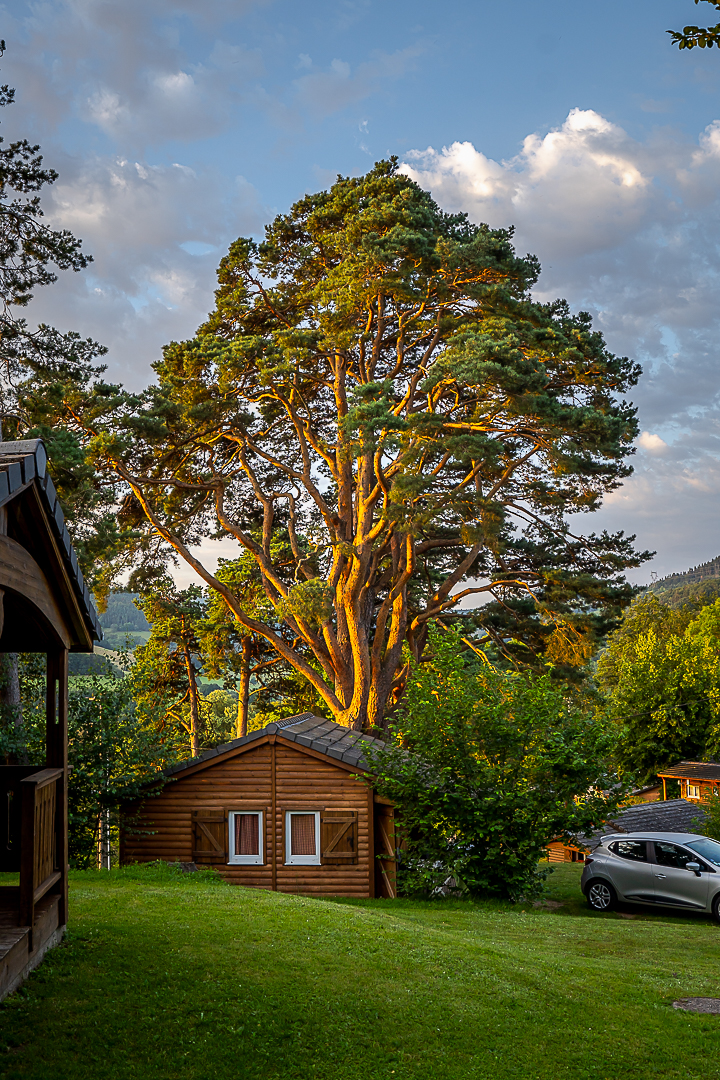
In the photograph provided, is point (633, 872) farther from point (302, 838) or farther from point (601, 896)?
point (302, 838)

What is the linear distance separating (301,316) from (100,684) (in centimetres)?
1353

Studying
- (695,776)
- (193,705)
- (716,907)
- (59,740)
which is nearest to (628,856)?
(716,907)

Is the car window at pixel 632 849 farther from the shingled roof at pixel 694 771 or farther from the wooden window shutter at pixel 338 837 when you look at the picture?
the shingled roof at pixel 694 771

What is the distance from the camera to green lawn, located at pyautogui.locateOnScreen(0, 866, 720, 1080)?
19.6 ft

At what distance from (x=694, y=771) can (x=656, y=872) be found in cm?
2033

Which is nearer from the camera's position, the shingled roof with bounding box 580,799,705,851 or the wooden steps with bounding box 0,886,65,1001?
the wooden steps with bounding box 0,886,65,1001

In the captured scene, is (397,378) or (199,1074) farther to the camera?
(397,378)

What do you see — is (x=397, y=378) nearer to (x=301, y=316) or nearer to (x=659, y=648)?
(x=301, y=316)

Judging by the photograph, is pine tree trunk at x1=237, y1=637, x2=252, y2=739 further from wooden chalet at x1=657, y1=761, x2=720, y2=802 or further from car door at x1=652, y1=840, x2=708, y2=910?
car door at x1=652, y1=840, x2=708, y2=910

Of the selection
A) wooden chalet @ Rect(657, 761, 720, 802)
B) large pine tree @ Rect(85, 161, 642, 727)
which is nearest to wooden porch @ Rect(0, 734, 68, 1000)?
large pine tree @ Rect(85, 161, 642, 727)

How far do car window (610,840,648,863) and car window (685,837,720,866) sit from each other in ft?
2.91

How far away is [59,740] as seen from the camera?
847 centimetres

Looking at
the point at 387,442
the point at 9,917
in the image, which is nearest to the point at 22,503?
the point at 9,917

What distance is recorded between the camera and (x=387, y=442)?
24.0m
